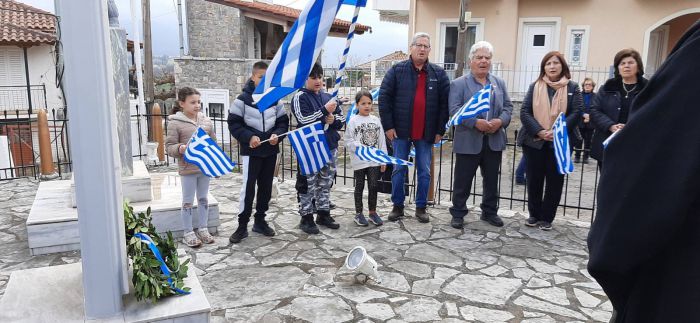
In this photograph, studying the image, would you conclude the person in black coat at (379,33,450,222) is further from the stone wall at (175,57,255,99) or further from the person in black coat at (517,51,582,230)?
the stone wall at (175,57,255,99)

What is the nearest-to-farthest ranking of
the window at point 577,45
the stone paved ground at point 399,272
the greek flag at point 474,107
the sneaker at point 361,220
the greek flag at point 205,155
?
the stone paved ground at point 399,272 → the greek flag at point 205,155 → the greek flag at point 474,107 → the sneaker at point 361,220 → the window at point 577,45

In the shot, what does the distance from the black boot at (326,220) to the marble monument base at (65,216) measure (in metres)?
1.17

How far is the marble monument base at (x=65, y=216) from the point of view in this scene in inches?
204

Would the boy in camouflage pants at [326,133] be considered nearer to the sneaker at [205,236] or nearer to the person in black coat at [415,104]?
the person in black coat at [415,104]

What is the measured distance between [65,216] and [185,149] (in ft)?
5.00

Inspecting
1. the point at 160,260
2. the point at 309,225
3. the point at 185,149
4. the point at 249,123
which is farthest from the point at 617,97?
the point at 160,260

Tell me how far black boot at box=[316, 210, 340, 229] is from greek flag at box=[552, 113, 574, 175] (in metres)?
2.57

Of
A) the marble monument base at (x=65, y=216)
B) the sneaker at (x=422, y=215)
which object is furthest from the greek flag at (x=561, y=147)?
the marble monument base at (x=65, y=216)

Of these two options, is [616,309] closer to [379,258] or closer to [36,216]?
[379,258]

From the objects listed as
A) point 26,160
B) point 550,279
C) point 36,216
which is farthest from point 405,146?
point 26,160

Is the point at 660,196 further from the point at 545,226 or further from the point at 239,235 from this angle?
the point at 545,226

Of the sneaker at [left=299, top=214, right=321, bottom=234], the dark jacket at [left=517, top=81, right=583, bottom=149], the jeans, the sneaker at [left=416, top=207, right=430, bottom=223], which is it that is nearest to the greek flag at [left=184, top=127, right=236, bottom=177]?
the jeans

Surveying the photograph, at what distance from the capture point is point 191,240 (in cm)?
537

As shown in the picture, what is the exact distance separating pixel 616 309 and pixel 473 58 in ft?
14.9
